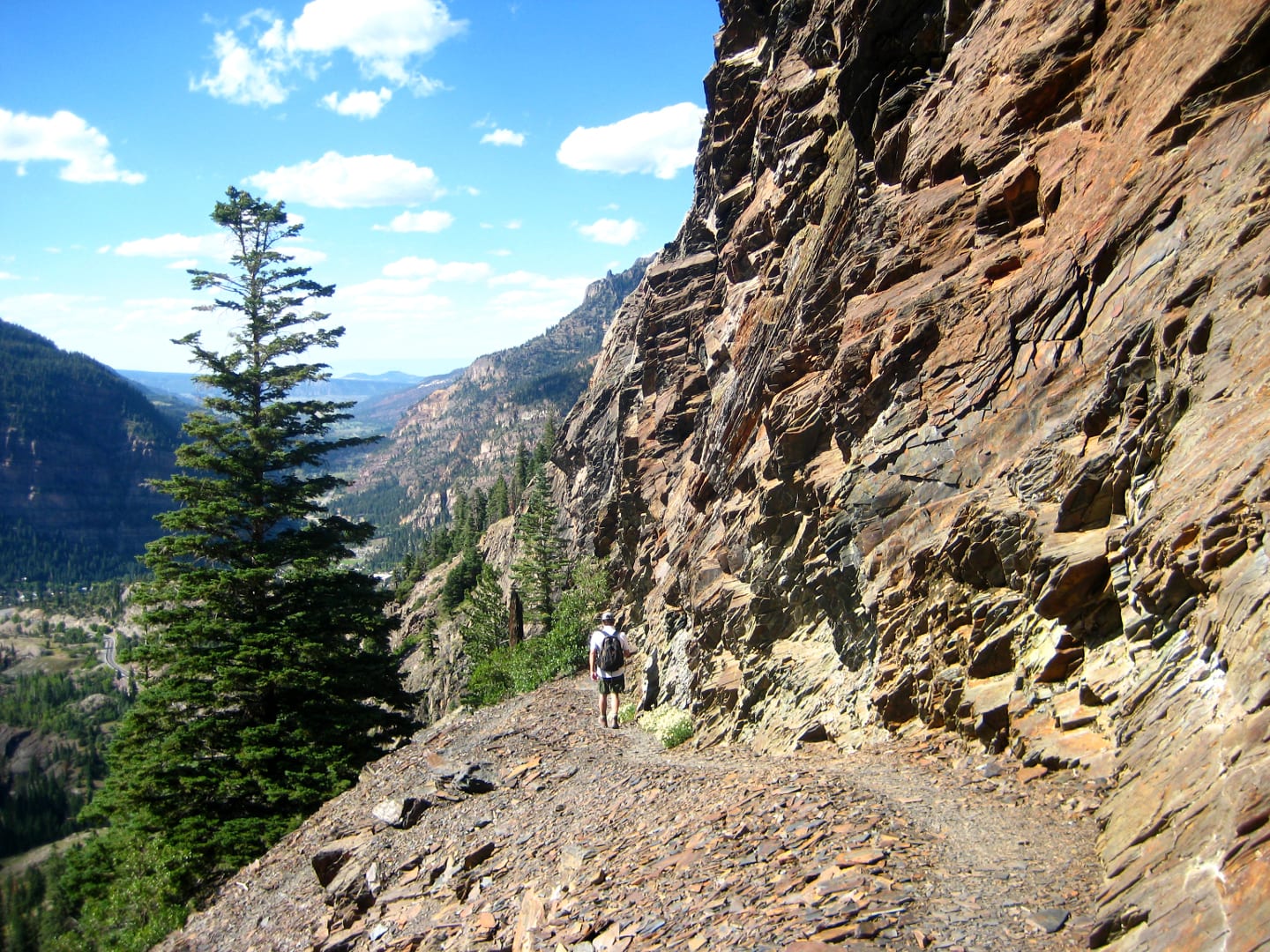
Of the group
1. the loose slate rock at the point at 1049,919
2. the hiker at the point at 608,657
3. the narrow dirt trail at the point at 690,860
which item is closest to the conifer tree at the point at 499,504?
the hiker at the point at 608,657

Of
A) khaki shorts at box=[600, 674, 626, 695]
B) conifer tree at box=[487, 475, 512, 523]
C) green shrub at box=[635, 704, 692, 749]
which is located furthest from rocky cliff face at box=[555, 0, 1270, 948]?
conifer tree at box=[487, 475, 512, 523]

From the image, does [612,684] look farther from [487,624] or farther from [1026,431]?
[487,624]

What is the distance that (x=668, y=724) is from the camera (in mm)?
16766

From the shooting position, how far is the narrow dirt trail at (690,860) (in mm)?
5961

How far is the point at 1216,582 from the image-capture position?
591cm

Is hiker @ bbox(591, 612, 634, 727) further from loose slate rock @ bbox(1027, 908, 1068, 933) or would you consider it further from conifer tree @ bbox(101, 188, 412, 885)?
loose slate rock @ bbox(1027, 908, 1068, 933)

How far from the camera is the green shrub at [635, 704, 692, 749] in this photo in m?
15.6

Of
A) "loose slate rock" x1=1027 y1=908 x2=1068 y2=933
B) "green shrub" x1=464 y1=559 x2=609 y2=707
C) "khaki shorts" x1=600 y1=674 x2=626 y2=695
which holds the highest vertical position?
"loose slate rock" x1=1027 y1=908 x2=1068 y2=933

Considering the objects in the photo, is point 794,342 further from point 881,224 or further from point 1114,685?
point 1114,685

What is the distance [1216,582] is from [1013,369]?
17.0ft

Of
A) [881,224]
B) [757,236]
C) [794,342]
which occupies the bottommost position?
[794,342]

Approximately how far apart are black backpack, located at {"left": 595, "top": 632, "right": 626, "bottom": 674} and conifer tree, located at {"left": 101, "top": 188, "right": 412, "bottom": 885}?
27.1ft

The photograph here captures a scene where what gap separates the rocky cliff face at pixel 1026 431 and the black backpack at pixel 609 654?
6.31 feet

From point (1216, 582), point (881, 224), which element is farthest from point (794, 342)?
point (1216, 582)
